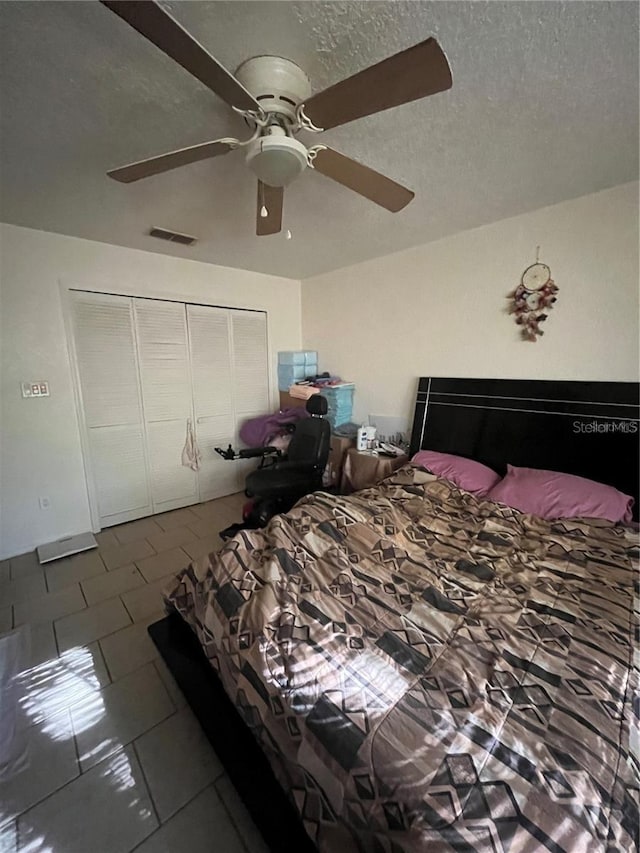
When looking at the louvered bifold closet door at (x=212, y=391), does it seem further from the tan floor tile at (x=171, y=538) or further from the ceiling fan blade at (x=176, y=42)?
the ceiling fan blade at (x=176, y=42)

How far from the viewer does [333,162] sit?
1298 millimetres

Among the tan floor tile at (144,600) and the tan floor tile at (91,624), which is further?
the tan floor tile at (144,600)

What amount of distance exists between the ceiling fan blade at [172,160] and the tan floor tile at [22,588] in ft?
8.12

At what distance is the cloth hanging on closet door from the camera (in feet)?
11.3

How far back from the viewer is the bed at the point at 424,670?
0.72 m

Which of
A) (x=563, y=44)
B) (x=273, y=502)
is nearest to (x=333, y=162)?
(x=563, y=44)

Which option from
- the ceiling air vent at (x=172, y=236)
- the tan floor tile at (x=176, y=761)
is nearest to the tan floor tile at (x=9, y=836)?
the tan floor tile at (x=176, y=761)

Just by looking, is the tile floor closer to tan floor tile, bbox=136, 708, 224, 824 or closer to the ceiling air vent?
tan floor tile, bbox=136, 708, 224, 824

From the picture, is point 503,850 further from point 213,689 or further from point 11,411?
point 11,411

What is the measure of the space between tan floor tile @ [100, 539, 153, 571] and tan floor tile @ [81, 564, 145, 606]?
0.09 metres

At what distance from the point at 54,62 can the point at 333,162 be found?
959 millimetres

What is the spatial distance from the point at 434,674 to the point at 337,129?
206 cm

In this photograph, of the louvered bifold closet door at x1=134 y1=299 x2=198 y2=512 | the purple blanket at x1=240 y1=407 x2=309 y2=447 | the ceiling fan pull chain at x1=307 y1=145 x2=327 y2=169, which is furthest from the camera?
the purple blanket at x1=240 y1=407 x2=309 y2=447

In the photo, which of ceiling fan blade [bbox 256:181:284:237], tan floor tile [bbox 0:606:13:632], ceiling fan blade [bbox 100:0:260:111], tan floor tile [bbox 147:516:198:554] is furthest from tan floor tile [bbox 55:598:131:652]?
ceiling fan blade [bbox 100:0:260:111]
